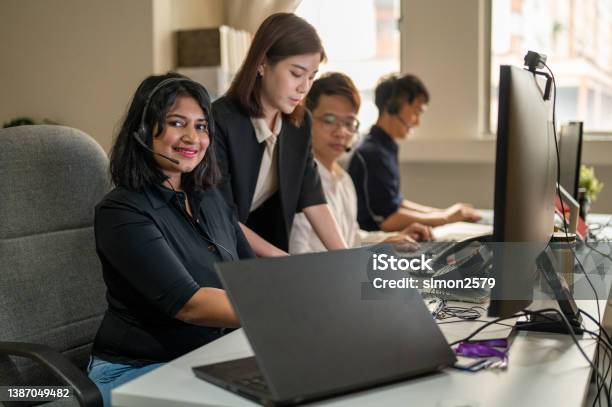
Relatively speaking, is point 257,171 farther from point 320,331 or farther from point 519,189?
point 320,331

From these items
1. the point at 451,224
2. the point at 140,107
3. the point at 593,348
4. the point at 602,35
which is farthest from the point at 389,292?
the point at 602,35

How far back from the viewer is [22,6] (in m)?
4.94

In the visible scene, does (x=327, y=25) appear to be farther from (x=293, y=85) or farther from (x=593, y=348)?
(x=593, y=348)

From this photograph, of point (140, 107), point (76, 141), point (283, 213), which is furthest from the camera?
point (283, 213)

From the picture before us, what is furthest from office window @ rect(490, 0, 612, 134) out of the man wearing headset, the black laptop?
the black laptop

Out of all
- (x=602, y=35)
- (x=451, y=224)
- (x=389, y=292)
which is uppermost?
(x=602, y=35)

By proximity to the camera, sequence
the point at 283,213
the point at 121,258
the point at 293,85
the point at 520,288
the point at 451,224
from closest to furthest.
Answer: the point at 520,288
the point at 121,258
the point at 293,85
the point at 283,213
the point at 451,224

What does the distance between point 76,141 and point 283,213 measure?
27.3 inches

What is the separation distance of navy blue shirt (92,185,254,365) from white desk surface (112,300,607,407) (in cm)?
27

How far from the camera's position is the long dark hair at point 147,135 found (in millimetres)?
1707

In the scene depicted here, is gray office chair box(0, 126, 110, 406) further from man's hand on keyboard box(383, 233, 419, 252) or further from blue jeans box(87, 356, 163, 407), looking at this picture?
man's hand on keyboard box(383, 233, 419, 252)

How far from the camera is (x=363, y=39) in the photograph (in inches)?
205

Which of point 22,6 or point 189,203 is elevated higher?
point 22,6

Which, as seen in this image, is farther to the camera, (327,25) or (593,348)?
(327,25)
